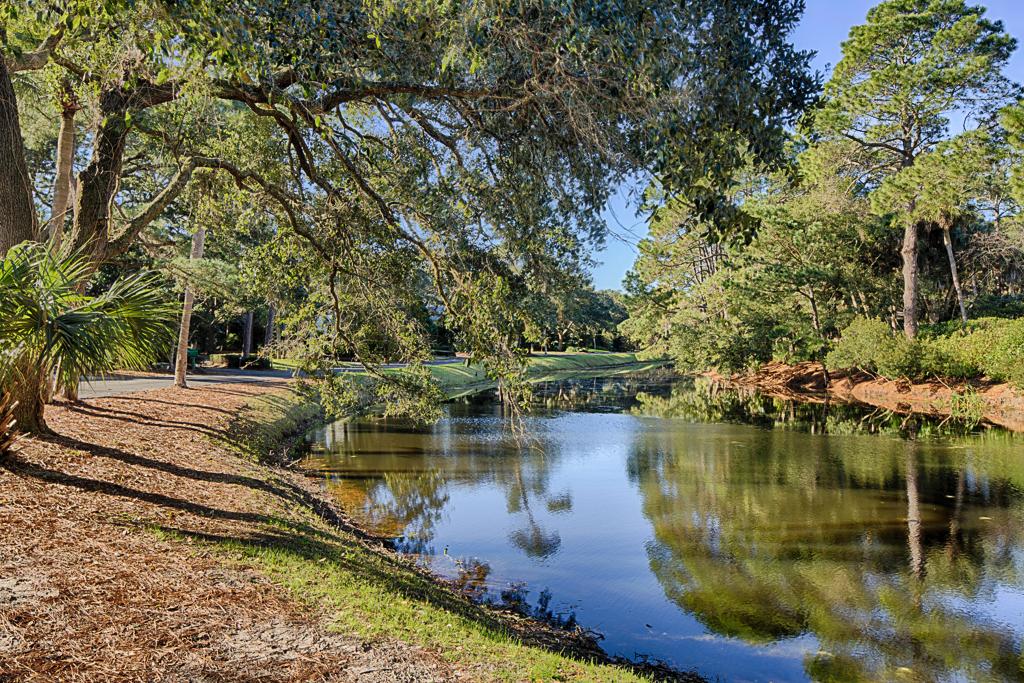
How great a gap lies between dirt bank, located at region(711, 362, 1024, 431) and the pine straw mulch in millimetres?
20732

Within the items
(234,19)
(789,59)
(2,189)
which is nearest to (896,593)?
(789,59)

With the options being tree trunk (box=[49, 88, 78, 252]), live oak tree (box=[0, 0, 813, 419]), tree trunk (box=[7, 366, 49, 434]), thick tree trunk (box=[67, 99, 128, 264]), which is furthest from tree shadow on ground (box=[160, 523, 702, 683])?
tree trunk (box=[49, 88, 78, 252])

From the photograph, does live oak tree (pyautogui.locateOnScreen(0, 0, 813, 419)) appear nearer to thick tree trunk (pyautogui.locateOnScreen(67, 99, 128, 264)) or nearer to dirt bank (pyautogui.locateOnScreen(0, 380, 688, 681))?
thick tree trunk (pyautogui.locateOnScreen(67, 99, 128, 264))

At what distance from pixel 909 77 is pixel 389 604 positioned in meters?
24.9

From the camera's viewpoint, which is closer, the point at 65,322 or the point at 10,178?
the point at 65,322

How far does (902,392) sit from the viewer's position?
25.8m

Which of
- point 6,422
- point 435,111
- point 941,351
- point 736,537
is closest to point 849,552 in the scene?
point 736,537

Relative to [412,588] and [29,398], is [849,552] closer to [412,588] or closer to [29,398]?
[412,588]

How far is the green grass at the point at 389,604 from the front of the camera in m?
4.43

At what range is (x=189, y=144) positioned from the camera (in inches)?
368

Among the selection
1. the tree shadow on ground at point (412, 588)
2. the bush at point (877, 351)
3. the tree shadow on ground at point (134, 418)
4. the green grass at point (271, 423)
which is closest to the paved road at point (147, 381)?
the tree shadow on ground at point (134, 418)

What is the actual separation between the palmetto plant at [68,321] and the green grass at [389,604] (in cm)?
178

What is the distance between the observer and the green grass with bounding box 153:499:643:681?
443cm

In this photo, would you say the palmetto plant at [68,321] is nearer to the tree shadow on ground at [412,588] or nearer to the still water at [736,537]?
the tree shadow on ground at [412,588]
